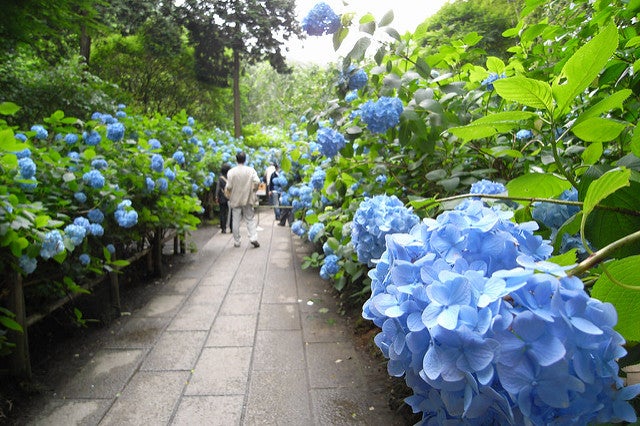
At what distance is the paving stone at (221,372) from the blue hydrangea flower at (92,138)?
6.51ft

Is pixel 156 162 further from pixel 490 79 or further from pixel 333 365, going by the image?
pixel 490 79

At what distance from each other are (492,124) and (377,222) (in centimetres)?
80

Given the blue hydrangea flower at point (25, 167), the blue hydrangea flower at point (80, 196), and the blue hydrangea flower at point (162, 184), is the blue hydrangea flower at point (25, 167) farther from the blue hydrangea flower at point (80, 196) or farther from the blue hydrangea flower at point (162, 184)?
the blue hydrangea flower at point (162, 184)

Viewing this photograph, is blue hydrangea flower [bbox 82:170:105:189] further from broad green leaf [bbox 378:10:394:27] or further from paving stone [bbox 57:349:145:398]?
broad green leaf [bbox 378:10:394:27]

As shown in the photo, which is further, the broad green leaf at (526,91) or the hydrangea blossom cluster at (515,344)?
the broad green leaf at (526,91)

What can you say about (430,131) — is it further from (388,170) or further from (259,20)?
(259,20)

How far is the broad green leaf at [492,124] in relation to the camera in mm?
711

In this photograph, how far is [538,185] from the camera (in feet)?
2.75

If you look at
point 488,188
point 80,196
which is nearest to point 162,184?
point 80,196

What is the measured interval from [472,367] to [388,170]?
2.24 metres

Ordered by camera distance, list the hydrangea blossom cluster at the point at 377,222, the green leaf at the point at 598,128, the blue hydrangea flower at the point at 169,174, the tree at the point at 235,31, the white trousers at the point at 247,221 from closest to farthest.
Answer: the green leaf at the point at 598,128 < the hydrangea blossom cluster at the point at 377,222 < the blue hydrangea flower at the point at 169,174 < the white trousers at the point at 247,221 < the tree at the point at 235,31

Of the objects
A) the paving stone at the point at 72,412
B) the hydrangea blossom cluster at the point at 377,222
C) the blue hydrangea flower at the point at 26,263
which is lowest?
the paving stone at the point at 72,412

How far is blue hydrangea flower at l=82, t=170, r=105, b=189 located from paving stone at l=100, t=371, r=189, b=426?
1.33 meters

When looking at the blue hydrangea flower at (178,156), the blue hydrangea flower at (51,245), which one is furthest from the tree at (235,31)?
the blue hydrangea flower at (51,245)
